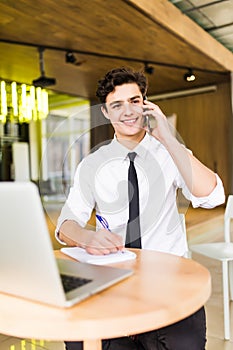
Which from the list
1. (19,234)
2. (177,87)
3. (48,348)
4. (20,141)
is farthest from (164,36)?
(20,141)

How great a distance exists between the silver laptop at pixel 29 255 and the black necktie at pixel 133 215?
0.48 meters

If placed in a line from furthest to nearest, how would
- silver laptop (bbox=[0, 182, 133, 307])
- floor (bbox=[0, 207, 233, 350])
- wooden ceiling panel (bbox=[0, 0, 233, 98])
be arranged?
1. wooden ceiling panel (bbox=[0, 0, 233, 98])
2. floor (bbox=[0, 207, 233, 350])
3. silver laptop (bbox=[0, 182, 133, 307])

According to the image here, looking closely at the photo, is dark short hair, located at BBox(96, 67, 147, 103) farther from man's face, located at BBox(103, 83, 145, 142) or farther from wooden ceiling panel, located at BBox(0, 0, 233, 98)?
wooden ceiling panel, located at BBox(0, 0, 233, 98)

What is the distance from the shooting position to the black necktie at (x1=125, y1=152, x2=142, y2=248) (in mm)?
1212

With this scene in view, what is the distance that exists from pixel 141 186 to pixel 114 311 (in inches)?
25.9

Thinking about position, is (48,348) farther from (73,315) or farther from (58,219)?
(73,315)

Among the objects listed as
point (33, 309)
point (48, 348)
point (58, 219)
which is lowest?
point (48, 348)

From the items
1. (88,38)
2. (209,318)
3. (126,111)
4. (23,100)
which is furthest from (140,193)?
(23,100)

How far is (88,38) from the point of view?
4031 mm

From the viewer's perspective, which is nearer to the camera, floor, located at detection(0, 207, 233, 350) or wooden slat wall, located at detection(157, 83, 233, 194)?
floor, located at detection(0, 207, 233, 350)

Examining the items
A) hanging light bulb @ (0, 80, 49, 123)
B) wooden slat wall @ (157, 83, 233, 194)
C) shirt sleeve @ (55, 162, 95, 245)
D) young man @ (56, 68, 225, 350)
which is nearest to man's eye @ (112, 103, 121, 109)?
young man @ (56, 68, 225, 350)

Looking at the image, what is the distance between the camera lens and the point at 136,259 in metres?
1.01

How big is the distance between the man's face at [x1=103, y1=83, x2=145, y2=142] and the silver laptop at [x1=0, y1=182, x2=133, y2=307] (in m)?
0.65

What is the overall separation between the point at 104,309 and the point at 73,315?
6cm
